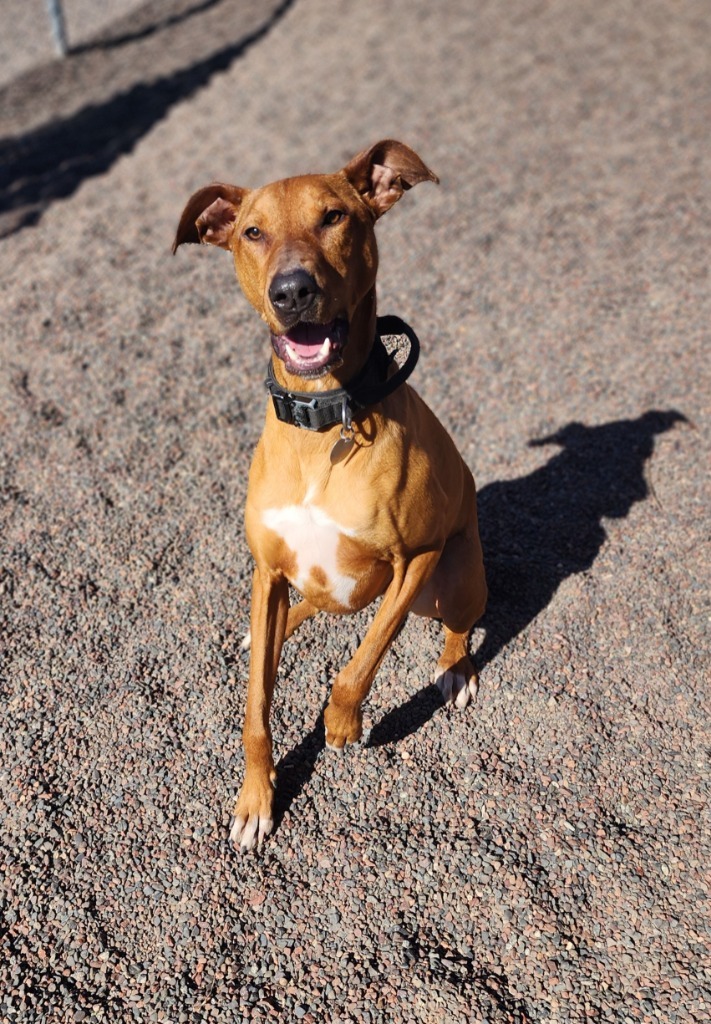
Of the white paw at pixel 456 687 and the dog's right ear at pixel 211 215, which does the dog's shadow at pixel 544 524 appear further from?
the dog's right ear at pixel 211 215

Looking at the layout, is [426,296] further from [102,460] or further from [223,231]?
[223,231]

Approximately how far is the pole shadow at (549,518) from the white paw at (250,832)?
26.7 inches

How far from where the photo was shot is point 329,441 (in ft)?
10.8

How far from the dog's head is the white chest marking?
1.69 feet

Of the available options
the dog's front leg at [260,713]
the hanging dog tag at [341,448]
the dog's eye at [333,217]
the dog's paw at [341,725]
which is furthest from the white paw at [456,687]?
the dog's eye at [333,217]

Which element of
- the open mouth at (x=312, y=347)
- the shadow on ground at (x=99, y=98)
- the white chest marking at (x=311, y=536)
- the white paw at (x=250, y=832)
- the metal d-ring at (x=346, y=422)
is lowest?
the white paw at (x=250, y=832)

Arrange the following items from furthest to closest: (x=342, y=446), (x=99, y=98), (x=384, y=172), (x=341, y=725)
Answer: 1. (x=99, y=98)
2. (x=341, y=725)
3. (x=384, y=172)
4. (x=342, y=446)

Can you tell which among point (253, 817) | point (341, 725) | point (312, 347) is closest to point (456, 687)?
point (341, 725)

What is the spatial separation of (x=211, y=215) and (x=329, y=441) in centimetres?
100

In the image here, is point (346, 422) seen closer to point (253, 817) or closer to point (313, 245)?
point (313, 245)

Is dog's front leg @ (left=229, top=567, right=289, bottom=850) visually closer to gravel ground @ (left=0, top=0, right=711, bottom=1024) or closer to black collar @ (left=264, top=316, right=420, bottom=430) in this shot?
gravel ground @ (left=0, top=0, right=711, bottom=1024)

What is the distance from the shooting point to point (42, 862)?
3439mm

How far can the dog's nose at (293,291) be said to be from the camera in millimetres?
2855

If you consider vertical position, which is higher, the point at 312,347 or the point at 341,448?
the point at 312,347
